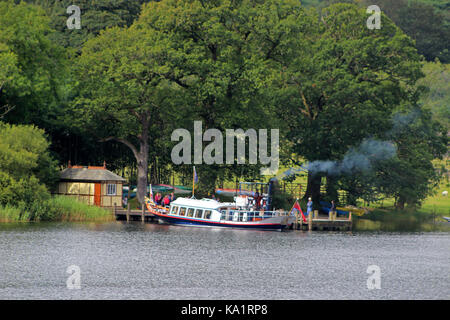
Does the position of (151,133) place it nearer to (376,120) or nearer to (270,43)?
(270,43)

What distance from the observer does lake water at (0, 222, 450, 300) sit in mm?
41094

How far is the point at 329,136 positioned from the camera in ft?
274

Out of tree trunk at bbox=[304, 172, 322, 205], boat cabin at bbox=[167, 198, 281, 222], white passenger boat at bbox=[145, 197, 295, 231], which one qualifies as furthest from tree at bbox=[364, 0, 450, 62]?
boat cabin at bbox=[167, 198, 281, 222]

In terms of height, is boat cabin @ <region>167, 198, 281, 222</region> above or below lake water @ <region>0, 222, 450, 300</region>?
above

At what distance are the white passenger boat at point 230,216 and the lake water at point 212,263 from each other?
4.10ft

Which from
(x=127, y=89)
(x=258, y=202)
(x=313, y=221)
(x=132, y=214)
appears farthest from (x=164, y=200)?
(x=313, y=221)

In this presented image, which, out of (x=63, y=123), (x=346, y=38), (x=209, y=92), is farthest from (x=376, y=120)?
(x=63, y=123)

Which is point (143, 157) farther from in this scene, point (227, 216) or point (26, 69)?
point (227, 216)

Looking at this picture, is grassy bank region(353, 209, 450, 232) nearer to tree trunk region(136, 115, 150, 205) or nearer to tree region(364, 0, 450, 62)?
tree trunk region(136, 115, 150, 205)

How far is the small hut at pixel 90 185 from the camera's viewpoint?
77312 mm

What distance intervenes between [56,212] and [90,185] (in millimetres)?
6798

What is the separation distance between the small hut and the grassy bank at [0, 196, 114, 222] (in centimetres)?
271

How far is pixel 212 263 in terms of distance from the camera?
1975 inches
